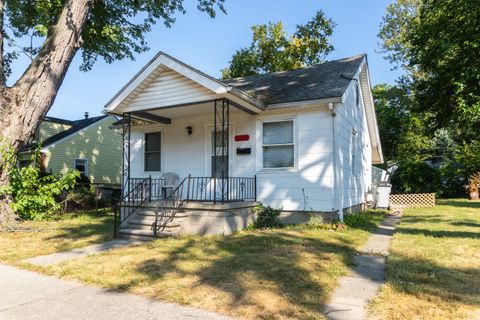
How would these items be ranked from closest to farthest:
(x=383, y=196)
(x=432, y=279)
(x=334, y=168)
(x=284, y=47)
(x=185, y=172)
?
(x=432, y=279), (x=334, y=168), (x=185, y=172), (x=383, y=196), (x=284, y=47)

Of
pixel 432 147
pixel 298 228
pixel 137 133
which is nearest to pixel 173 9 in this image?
pixel 137 133

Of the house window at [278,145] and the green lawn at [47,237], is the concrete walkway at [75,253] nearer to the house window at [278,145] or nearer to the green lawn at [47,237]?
the green lawn at [47,237]

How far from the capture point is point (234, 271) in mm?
4836

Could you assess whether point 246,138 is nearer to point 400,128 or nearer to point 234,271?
point 234,271

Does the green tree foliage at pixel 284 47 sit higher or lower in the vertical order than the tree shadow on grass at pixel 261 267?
higher

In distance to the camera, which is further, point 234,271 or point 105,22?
point 105,22

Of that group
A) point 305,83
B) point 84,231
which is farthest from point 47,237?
point 305,83

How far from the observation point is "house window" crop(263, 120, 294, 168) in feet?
31.1

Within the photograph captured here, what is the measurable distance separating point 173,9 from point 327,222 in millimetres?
13289

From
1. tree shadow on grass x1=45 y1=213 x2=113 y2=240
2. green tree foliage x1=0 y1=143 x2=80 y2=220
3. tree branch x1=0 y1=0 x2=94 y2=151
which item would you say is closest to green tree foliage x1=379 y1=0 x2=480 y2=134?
tree branch x1=0 y1=0 x2=94 y2=151

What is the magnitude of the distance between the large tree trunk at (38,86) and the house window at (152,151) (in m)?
3.26

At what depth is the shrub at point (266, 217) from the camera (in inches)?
357

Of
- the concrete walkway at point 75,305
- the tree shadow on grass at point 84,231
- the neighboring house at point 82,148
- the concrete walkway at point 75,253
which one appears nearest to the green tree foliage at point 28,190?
the tree shadow on grass at point 84,231

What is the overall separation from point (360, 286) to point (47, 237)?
23.7ft
